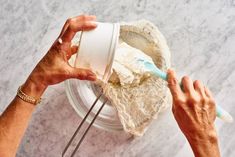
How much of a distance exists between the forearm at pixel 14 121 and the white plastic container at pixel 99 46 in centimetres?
11

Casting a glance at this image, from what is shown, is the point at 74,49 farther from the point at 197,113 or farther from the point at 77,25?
the point at 197,113

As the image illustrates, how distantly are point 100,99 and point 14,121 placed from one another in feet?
0.67

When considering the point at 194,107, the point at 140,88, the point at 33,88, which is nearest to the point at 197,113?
the point at 194,107

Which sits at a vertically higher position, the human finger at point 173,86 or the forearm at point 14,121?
the human finger at point 173,86

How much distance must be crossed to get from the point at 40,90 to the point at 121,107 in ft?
0.55

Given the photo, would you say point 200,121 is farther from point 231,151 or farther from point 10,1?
point 10,1

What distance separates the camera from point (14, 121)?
0.66 metres

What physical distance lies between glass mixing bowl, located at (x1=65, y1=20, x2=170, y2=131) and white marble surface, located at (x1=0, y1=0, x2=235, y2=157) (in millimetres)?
74

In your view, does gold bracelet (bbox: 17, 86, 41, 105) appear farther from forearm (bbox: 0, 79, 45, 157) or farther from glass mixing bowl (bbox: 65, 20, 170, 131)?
glass mixing bowl (bbox: 65, 20, 170, 131)

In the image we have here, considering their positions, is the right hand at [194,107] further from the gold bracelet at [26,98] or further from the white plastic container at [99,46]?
the gold bracelet at [26,98]

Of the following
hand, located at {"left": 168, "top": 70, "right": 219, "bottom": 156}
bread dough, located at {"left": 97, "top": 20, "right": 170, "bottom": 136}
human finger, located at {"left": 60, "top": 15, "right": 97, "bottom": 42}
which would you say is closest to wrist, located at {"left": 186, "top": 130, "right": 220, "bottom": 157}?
hand, located at {"left": 168, "top": 70, "right": 219, "bottom": 156}

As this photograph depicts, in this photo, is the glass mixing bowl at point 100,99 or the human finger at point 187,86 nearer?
the human finger at point 187,86

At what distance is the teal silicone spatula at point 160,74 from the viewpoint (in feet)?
2.15

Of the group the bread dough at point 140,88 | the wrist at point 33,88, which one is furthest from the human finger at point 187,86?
the wrist at point 33,88
